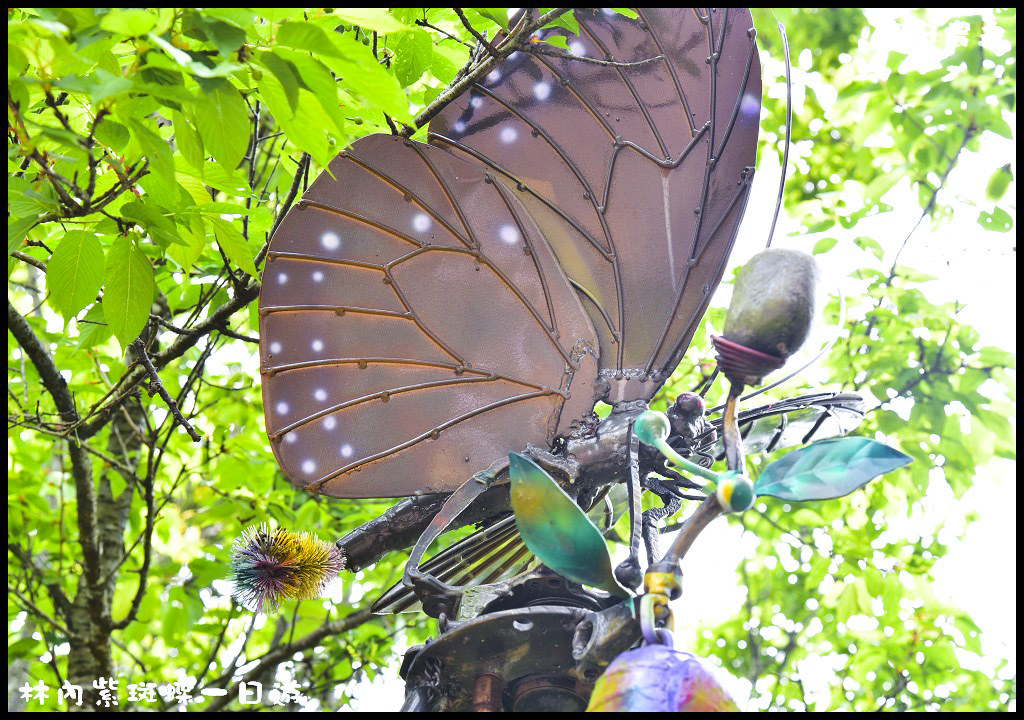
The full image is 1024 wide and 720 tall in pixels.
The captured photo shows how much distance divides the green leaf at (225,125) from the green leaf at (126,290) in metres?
0.43

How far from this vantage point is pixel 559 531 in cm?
164

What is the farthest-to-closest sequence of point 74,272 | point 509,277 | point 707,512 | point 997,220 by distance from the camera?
point 997,220 < point 509,277 < point 74,272 < point 707,512

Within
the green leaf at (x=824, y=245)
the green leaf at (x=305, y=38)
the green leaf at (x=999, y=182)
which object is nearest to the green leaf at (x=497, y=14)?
the green leaf at (x=305, y=38)

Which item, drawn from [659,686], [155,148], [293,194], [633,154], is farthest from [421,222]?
[659,686]

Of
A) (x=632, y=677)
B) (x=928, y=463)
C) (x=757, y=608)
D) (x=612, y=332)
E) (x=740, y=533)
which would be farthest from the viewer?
(x=757, y=608)

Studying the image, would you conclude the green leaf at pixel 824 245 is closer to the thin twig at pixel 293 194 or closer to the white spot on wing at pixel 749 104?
the white spot on wing at pixel 749 104

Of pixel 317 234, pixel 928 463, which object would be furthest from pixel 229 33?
pixel 928 463

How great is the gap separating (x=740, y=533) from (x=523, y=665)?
167 inches

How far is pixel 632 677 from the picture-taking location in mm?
1488

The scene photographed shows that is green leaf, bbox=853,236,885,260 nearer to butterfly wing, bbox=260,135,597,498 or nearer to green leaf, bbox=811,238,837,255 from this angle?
green leaf, bbox=811,238,837,255

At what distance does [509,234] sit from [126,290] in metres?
0.96

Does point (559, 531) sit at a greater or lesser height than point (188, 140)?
lesser

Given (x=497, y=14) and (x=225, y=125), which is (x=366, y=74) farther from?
(x=497, y=14)

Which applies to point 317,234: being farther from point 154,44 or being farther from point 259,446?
point 259,446
